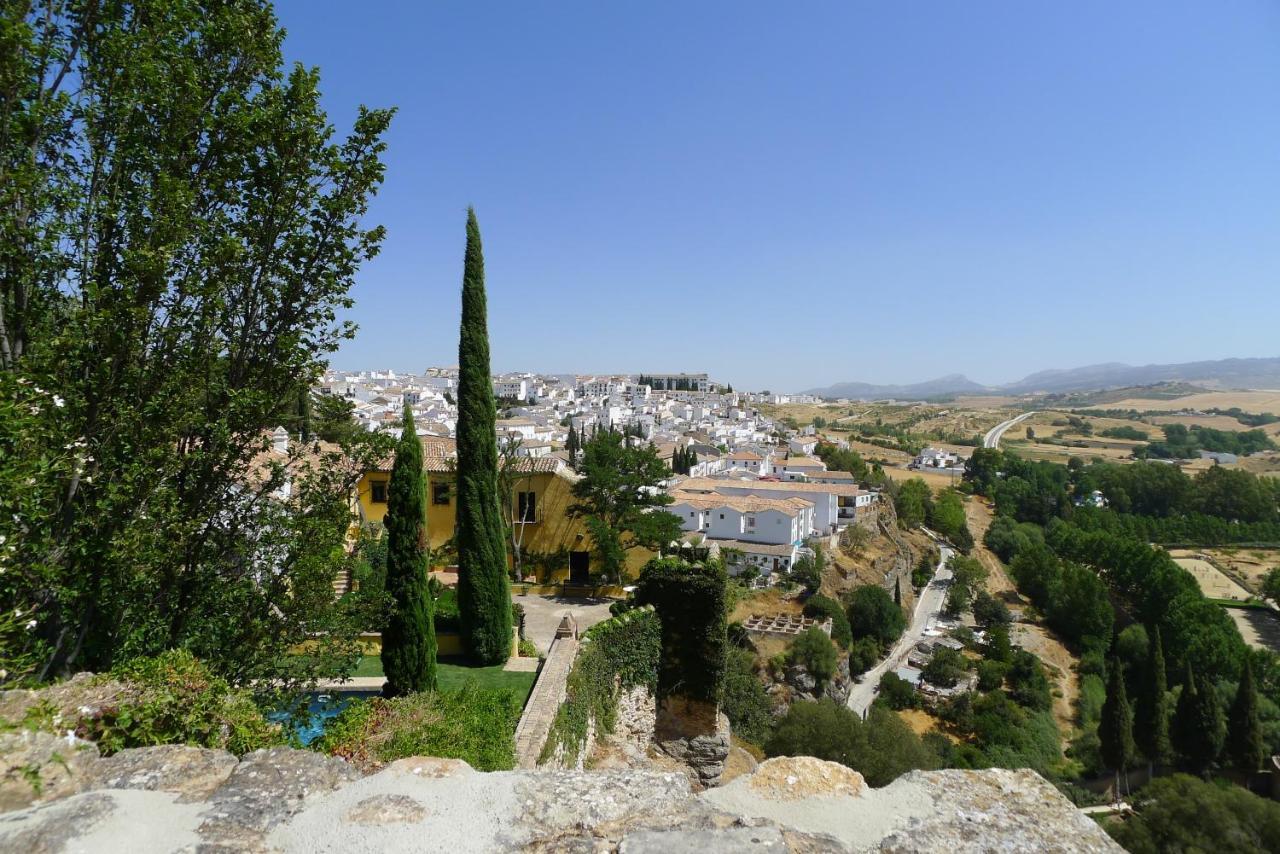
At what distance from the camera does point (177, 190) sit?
4070 millimetres

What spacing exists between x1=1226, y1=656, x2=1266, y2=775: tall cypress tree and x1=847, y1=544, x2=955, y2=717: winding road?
50.6ft

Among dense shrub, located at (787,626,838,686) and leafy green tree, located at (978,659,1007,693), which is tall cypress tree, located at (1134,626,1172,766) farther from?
dense shrub, located at (787,626,838,686)

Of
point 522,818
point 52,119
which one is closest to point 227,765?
point 522,818

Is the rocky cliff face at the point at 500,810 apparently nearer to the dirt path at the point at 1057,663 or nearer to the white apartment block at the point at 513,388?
the dirt path at the point at 1057,663

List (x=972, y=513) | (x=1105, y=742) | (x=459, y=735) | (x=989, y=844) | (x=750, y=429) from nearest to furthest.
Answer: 1. (x=989, y=844)
2. (x=459, y=735)
3. (x=1105, y=742)
4. (x=972, y=513)
5. (x=750, y=429)

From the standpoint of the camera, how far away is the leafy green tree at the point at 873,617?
41.5 m

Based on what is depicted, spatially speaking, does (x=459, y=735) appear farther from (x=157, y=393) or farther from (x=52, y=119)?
(x=52, y=119)

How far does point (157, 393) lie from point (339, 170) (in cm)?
212

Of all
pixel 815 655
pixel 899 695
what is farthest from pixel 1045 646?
pixel 815 655

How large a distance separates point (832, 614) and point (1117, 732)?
13623 millimetres

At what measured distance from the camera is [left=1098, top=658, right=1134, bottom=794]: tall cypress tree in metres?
29.5

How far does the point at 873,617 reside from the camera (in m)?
41.5

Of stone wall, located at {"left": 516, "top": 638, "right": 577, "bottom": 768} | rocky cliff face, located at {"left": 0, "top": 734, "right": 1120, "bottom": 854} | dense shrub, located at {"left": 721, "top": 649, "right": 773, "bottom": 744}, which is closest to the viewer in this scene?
rocky cliff face, located at {"left": 0, "top": 734, "right": 1120, "bottom": 854}

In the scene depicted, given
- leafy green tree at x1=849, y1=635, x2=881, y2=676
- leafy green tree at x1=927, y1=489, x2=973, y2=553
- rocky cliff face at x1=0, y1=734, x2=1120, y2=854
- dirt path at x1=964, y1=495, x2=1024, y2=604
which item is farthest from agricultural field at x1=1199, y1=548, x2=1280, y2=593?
rocky cliff face at x1=0, y1=734, x2=1120, y2=854
